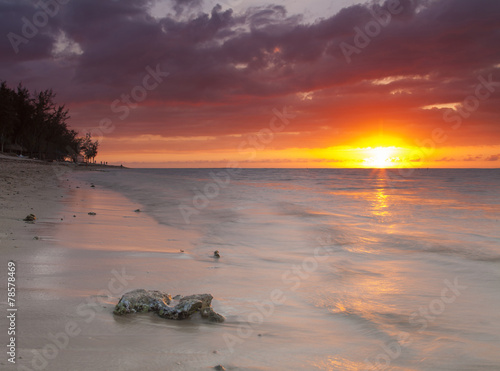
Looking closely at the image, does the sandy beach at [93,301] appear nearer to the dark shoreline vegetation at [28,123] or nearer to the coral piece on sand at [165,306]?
the coral piece on sand at [165,306]

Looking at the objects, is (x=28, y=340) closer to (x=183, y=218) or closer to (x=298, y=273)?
(x=298, y=273)

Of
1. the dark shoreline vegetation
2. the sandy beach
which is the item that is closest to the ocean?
the sandy beach

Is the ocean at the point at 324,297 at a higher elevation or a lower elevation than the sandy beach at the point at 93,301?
higher

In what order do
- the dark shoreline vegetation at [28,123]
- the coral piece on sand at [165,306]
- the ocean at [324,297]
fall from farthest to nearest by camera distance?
1. the dark shoreline vegetation at [28,123]
2. the coral piece on sand at [165,306]
3. the ocean at [324,297]

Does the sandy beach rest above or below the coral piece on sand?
below

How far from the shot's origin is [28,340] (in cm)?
293

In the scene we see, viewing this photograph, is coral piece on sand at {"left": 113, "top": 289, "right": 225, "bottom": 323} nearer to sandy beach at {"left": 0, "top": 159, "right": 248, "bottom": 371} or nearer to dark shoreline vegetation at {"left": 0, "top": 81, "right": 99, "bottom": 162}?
sandy beach at {"left": 0, "top": 159, "right": 248, "bottom": 371}

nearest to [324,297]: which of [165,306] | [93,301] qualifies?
[165,306]

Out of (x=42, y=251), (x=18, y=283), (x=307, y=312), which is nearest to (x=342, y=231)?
(x=307, y=312)

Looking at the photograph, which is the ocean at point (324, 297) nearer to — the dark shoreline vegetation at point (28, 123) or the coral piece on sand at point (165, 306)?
the coral piece on sand at point (165, 306)

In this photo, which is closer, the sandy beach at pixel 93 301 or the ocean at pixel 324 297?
the sandy beach at pixel 93 301

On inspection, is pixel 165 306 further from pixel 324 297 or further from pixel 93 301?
pixel 324 297

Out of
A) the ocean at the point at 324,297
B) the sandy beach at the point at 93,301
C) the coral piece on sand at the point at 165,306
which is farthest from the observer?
the coral piece on sand at the point at 165,306

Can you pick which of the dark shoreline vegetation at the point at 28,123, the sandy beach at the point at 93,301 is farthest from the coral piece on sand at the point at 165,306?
the dark shoreline vegetation at the point at 28,123
